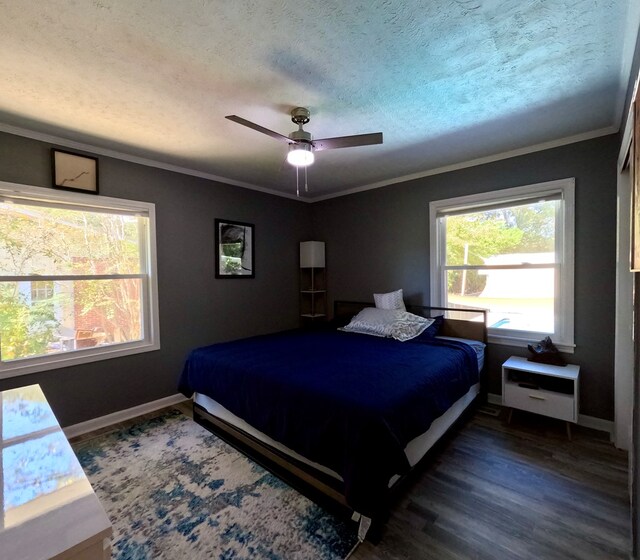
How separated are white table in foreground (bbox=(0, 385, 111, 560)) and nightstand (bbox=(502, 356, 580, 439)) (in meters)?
3.05

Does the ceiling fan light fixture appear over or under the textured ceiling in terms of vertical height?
under

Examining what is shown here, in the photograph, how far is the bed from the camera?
5.20ft

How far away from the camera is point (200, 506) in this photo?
6.22 feet

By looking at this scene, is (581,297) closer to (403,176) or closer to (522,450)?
(522,450)

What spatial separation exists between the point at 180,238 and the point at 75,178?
1052 mm

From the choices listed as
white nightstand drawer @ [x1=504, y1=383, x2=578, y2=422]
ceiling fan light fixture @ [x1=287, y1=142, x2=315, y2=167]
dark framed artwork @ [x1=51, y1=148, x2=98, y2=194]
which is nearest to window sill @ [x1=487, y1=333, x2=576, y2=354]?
white nightstand drawer @ [x1=504, y1=383, x2=578, y2=422]

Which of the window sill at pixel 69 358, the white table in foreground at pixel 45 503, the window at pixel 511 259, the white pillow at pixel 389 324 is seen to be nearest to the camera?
the white table in foreground at pixel 45 503

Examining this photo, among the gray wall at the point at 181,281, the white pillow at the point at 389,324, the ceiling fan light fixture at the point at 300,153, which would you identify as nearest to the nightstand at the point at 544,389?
the white pillow at the point at 389,324

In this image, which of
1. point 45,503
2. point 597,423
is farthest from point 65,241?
point 597,423

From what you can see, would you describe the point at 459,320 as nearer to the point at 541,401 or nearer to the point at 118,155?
the point at 541,401

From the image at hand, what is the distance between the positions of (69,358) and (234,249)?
201cm

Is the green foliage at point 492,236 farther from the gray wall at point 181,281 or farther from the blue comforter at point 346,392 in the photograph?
the gray wall at point 181,281

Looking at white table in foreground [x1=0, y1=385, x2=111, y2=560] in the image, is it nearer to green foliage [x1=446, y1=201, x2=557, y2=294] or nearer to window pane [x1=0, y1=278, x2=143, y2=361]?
window pane [x1=0, y1=278, x2=143, y2=361]

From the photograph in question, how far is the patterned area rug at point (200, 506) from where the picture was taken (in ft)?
5.29
